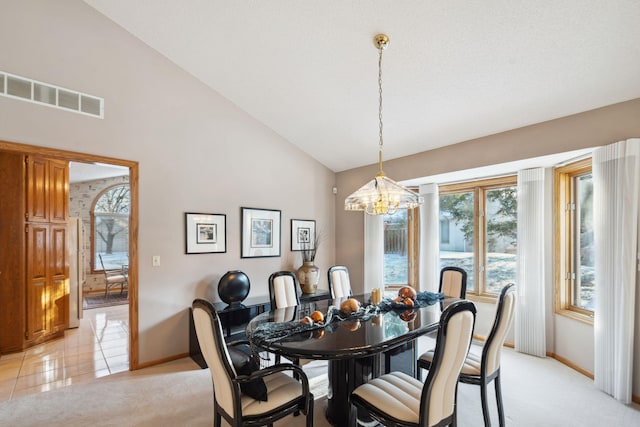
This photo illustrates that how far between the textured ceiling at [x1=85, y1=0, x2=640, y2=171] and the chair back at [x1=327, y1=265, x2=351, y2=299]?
1.95m

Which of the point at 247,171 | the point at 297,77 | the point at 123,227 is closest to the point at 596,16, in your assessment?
the point at 297,77

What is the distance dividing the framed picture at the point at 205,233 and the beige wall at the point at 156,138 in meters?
0.08

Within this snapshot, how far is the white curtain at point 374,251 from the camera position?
→ 5.08 m

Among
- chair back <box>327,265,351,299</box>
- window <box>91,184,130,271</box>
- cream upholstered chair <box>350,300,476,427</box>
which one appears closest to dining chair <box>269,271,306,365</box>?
chair back <box>327,265,351,299</box>

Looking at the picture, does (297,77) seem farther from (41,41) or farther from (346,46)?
(41,41)

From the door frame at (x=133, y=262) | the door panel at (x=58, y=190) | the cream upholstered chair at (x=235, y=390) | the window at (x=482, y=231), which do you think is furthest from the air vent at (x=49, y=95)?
the window at (x=482, y=231)

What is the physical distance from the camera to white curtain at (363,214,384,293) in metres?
5.08

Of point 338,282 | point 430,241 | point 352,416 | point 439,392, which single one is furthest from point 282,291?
point 430,241

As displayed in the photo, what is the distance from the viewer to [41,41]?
3.04m

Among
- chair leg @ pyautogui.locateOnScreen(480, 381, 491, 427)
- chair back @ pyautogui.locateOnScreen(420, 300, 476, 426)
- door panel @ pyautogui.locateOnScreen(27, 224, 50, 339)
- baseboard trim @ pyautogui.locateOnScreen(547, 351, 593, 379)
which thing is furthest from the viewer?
door panel @ pyautogui.locateOnScreen(27, 224, 50, 339)

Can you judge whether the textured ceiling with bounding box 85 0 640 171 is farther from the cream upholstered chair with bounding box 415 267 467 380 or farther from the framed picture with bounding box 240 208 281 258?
the cream upholstered chair with bounding box 415 267 467 380

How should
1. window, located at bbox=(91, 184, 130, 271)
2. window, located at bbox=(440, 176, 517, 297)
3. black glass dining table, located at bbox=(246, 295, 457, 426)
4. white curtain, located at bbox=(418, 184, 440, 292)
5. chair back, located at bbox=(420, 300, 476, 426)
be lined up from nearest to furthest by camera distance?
chair back, located at bbox=(420, 300, 476, 426)
black glass dining table, located at bbox=(246, 295, 457, 426)
window, located at bbox=(440, 176, 517, 297)
white curtain, located at bbox=(418, 184, 440, 292)
window, located at bbox=(91, 184, 130, 271)

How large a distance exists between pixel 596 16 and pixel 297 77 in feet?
8.53

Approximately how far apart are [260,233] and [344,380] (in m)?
2.64
